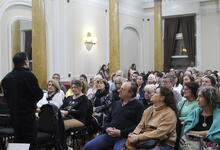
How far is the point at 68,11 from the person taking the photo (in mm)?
10305

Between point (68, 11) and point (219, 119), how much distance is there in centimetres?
767

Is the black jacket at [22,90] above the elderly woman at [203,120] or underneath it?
above

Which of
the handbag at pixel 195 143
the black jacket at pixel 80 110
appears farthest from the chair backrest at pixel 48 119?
the handbag at pixel 195 143

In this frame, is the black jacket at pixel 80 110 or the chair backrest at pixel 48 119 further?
the black jacket at pixel 80 110

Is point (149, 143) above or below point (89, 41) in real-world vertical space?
below

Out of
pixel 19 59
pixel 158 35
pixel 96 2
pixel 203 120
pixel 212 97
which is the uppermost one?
pixel 96 2

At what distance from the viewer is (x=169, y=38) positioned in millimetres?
14273

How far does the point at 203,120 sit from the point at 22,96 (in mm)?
2036

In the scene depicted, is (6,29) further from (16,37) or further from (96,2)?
(96,2)

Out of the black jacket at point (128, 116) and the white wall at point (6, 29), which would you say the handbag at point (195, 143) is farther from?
the white wall at point (6, 29)

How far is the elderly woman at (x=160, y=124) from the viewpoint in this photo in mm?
3506

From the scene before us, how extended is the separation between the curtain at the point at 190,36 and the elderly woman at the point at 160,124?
10.4m

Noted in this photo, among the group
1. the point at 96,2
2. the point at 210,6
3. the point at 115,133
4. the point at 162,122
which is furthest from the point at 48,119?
the point at 210,6

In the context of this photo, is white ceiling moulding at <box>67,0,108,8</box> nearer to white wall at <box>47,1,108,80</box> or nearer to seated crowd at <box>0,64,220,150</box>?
white wall at <box>47,1,108,80</box>
